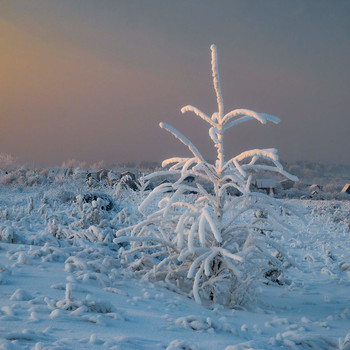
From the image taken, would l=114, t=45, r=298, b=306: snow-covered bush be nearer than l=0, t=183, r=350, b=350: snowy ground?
No

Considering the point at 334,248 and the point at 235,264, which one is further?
the point at 334,248

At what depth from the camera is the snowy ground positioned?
283 cm

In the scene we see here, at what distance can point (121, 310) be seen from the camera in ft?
11.5

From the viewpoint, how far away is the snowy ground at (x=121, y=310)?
2.83 metres

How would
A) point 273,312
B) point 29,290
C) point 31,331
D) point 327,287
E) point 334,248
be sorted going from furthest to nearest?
point 334,248 → point 327,287 → point 273,312 → point 29,290 → point 31,331

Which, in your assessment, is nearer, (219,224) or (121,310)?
(121,310)

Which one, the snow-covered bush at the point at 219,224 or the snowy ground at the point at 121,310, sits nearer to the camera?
the snowy ground at the point at 121,310

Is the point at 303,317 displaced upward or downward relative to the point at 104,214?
downward

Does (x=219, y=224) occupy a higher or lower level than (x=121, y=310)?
higher

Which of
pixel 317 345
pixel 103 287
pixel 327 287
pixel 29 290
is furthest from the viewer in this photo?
pixel 327 287

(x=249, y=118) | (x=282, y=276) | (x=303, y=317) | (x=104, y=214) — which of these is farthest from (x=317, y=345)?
(x=104, y=214)

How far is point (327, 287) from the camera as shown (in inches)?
259

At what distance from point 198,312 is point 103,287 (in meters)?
1.11

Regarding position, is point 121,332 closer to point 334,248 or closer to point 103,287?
point 103,287
